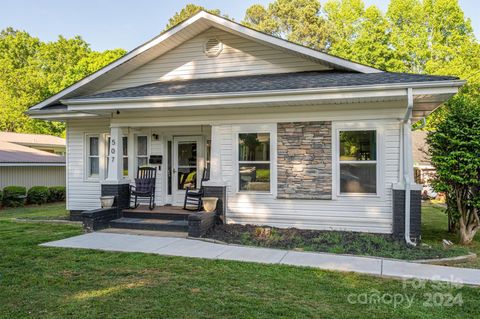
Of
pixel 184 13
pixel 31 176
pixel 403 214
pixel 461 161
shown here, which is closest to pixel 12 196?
pixel 31 176

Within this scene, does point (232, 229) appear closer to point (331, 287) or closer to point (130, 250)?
point (130, 250)

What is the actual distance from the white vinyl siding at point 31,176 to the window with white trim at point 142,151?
1066 centimetres

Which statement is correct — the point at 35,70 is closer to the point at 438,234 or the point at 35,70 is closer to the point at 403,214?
the point at 403,214

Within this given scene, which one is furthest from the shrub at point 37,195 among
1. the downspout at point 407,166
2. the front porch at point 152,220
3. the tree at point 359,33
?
the tree at point 359,33

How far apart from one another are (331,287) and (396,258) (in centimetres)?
198

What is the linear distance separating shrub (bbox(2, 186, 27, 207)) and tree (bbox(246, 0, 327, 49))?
80.1ft

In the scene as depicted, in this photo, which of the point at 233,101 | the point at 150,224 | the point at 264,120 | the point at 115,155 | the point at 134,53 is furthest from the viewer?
the point at 134,53

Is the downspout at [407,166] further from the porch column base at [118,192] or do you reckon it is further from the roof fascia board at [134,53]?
the porch column base at [118,192]

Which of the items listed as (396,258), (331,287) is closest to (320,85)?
(396,258)

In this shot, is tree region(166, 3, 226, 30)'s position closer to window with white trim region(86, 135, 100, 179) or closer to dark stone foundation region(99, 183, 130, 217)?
window with white trim region(86, 135, 100, 179)

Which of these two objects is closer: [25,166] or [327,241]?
[327,241]

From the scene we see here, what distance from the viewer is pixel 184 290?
14.1 feet

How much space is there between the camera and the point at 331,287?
4445 mm

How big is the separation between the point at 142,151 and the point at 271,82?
14.3 ft
